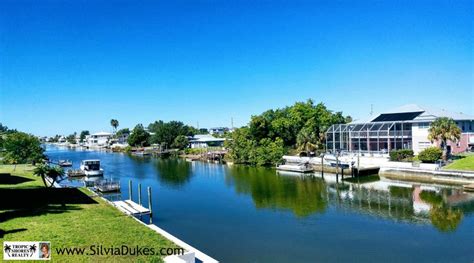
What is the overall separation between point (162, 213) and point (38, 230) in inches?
497

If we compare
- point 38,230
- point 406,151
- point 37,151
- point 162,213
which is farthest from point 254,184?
point 37,151

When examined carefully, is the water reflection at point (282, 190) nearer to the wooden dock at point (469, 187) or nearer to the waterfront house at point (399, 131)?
the wooden dock at point (469, 187)

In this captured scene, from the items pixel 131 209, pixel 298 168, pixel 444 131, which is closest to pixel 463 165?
pixel 444 131

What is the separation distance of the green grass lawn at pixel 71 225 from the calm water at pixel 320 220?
397cm

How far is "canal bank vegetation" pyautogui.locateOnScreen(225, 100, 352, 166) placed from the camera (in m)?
65.5

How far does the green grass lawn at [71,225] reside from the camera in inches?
663

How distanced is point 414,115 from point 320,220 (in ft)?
122

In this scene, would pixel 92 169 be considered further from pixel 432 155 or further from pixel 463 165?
pixel 463 165

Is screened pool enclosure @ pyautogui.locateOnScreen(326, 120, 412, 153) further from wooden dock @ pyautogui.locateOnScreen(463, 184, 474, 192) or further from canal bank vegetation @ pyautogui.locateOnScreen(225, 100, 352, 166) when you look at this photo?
wooden dock @ pyautogui.locateOnScreen(463, 184, 474, 192)

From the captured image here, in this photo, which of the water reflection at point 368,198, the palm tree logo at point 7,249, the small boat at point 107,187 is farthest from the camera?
the small boat at point 107,187

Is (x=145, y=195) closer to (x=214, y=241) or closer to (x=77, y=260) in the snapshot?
(x=214, y=241)

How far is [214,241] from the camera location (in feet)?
73.3

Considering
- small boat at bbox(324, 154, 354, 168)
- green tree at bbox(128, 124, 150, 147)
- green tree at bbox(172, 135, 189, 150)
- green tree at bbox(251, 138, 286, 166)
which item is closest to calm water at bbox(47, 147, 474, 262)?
small boat at bbox(324, 154, 354, 168)

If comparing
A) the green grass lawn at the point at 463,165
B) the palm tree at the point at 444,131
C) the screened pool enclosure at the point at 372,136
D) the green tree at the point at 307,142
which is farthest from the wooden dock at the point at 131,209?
the green tree at the point at 307,142
